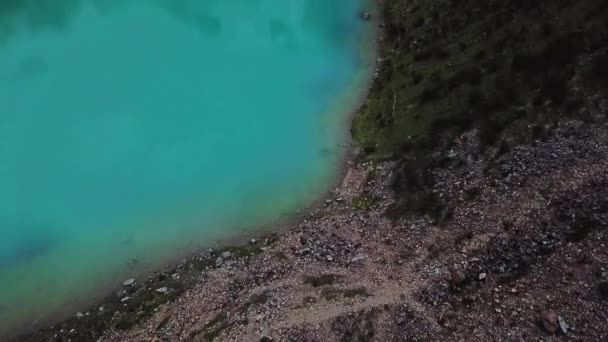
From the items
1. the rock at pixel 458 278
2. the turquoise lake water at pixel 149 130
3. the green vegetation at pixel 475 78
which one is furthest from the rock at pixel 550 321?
the turquoise lake water at pixel 149 130

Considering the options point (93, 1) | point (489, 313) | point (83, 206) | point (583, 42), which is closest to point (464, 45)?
Answer: point (583, 42)

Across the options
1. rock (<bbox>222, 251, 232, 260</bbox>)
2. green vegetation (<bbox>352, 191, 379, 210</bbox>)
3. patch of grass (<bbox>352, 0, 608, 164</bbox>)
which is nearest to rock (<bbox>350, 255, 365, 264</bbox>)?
green vegetation (<bbox>352, 191, 379, 210</bbox>)

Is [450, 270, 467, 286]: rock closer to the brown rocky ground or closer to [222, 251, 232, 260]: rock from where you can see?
the brown rocky ground

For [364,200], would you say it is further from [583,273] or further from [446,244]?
[583,273]

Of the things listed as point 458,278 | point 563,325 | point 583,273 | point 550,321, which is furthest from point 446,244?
point 563,325

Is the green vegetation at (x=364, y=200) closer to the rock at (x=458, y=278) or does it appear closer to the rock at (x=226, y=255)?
the rock at (x=226, y=255)

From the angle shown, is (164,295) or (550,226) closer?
(550,226)

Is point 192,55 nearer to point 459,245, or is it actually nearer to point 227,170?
point 227,170
